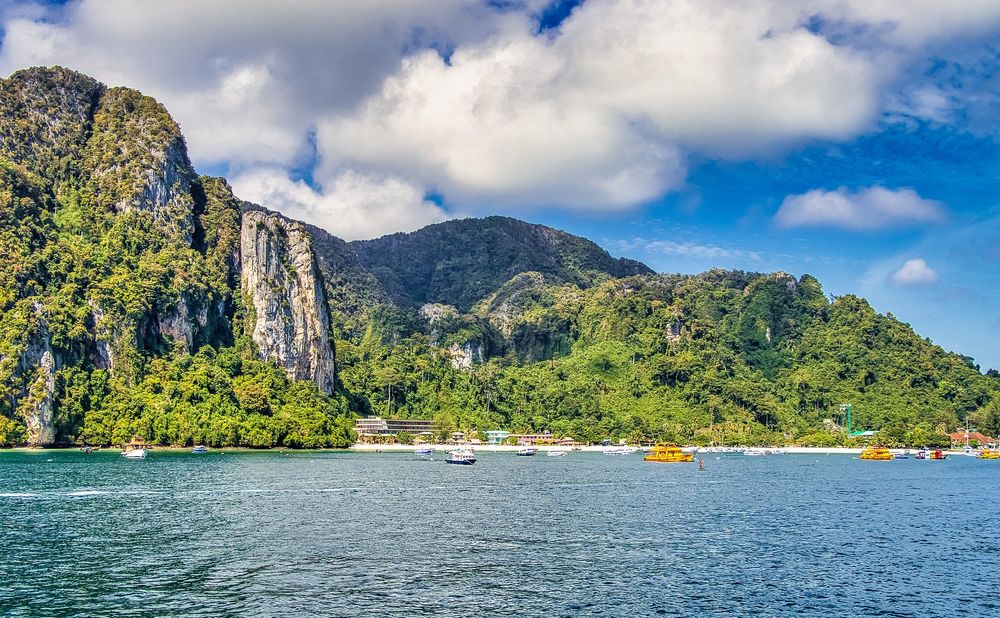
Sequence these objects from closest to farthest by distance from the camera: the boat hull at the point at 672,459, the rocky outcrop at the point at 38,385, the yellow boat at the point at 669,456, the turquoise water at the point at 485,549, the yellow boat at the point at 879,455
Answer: the turquoise water at the point at 485,549 < the boat hull at the point at 672,459 < the yellow boat at the point at 669,456 < the rocky outcrop at the point at 38,385 < the yellow boat at the point at 879,455

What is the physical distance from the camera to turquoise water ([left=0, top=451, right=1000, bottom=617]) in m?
39.6

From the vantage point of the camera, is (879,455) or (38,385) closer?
(38,385)

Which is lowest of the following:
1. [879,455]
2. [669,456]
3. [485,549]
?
[485,549]

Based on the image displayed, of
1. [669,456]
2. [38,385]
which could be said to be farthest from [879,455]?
[38,385]

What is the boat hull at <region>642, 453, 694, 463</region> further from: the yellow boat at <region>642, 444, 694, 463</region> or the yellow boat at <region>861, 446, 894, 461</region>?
the yellow boat at <region>861, 446, 894, 461</region>

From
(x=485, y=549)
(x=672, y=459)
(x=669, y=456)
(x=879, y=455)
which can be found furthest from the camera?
(x=879, y=455)

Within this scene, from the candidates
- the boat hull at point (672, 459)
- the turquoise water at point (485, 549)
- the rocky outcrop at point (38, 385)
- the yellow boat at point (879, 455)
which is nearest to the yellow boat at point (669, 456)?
the boat hull at point (672, 459)

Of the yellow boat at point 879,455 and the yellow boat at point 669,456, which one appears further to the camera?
Answer: the yellow boat at point 879,455

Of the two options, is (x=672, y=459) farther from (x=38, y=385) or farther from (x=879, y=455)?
(x=38, y=385)

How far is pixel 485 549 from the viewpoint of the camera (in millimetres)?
53344

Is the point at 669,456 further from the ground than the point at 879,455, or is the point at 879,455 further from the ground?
the point at 879,455

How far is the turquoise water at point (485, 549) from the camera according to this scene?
39.6 m

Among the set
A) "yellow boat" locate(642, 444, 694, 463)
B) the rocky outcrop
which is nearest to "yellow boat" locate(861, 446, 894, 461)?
"yellow boat" locate(642, 444, 694, 463)

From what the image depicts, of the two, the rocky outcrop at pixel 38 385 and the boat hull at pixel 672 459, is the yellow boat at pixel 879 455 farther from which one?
the rocky outcrop at pixel 38 385
